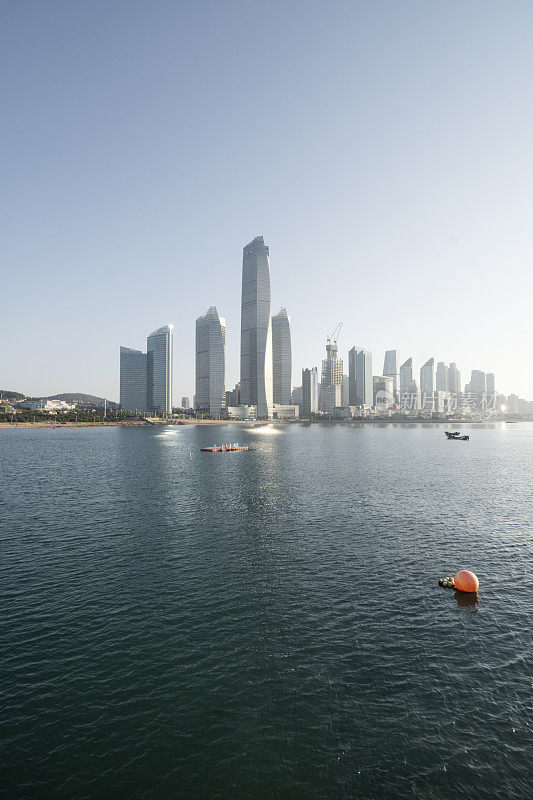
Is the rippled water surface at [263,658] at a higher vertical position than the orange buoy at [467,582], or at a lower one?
lower

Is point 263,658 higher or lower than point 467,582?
lower

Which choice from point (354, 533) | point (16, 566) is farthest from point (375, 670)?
point (16, 566)

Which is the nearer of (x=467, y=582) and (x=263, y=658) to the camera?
(x=263, y=658)

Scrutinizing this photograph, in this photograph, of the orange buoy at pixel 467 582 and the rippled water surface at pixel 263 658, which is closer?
the rippled water surface at pixel 263 658

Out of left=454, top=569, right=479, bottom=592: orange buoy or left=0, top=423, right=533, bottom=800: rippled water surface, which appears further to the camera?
left=454, top=569, right=479, bottom=592: orange buoy

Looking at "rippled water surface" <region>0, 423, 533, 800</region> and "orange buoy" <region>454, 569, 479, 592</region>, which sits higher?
"orange buoy" <region>454, 569, 479, 592</region>
